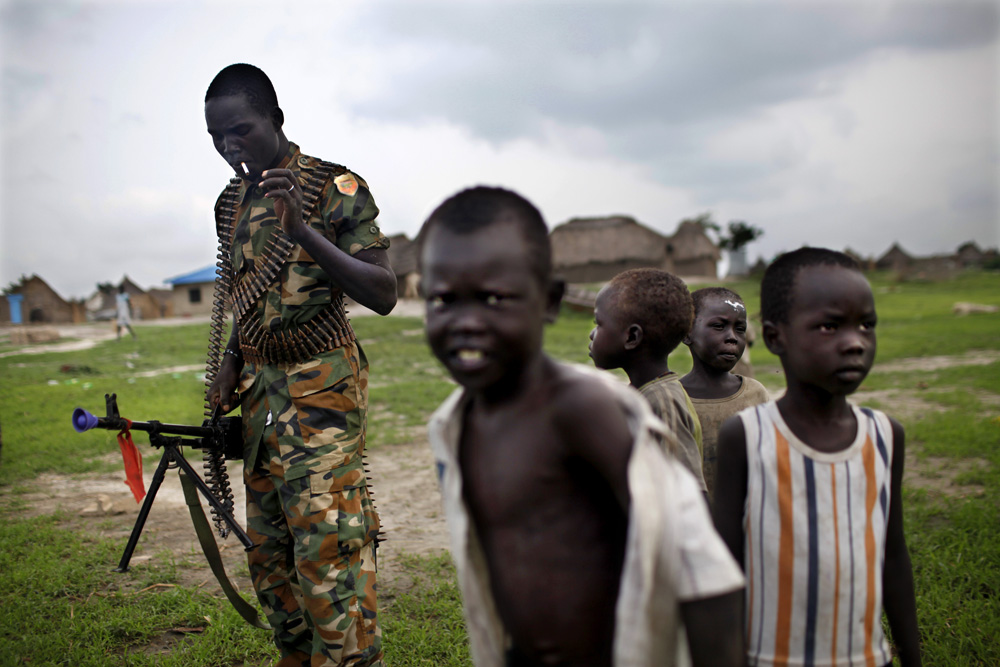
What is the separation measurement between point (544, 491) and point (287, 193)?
1.49m

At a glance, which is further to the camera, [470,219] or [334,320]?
[334,320]

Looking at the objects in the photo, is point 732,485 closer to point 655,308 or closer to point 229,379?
point 655,308

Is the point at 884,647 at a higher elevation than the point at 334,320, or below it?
below

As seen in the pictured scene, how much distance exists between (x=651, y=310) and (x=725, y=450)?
940mm

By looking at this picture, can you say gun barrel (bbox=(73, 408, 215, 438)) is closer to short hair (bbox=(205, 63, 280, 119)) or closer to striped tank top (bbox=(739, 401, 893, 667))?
short hair (bbox=(205, 63, 280, 119))

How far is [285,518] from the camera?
2828 millimetres

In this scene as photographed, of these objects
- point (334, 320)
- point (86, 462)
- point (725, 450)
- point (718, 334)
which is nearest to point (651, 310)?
point (718, 334)

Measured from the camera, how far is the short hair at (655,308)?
2652 millimetres

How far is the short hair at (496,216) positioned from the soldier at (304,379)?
115 centimetres

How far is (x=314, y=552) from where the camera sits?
2.62 meters

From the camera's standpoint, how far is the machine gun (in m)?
2.37

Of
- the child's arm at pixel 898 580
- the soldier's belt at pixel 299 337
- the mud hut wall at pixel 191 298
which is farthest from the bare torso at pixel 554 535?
the mud hut wall at pixel 191 298

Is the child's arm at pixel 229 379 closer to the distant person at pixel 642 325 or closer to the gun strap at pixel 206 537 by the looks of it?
the gun strap at pixel 206 537

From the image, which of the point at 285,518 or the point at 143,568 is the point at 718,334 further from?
the point at 143,568
